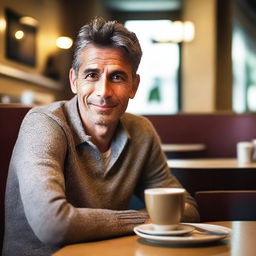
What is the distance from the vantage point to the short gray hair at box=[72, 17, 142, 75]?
5.65 ft

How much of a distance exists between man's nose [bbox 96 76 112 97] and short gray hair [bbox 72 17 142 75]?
0.37ft

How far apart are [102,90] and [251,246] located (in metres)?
0.76

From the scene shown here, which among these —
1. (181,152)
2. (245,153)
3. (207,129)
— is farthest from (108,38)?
(207,129)

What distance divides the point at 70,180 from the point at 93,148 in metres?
0.14

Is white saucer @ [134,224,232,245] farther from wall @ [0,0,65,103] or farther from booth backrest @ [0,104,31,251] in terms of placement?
wall @ [0,0,65,103]

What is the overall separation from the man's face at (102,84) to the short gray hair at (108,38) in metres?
0.02

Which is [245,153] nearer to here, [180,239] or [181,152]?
[181,152]

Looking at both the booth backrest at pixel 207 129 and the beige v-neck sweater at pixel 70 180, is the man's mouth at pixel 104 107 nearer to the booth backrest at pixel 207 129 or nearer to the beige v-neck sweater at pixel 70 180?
the beige v-neck sweater at pixel 70 180

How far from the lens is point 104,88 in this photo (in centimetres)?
171

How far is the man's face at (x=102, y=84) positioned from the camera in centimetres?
172

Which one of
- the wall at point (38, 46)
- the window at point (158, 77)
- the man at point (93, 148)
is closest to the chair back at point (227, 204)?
the man at point (93, 148)

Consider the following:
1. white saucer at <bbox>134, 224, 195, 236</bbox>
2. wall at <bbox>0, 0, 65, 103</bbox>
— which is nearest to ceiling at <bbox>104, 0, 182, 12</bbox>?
wall at <bbox>0, 0, 65, 103</bbox>

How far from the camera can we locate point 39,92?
23.5 ft

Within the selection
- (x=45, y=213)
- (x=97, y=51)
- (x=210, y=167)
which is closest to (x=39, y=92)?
(x=210, y=167)
